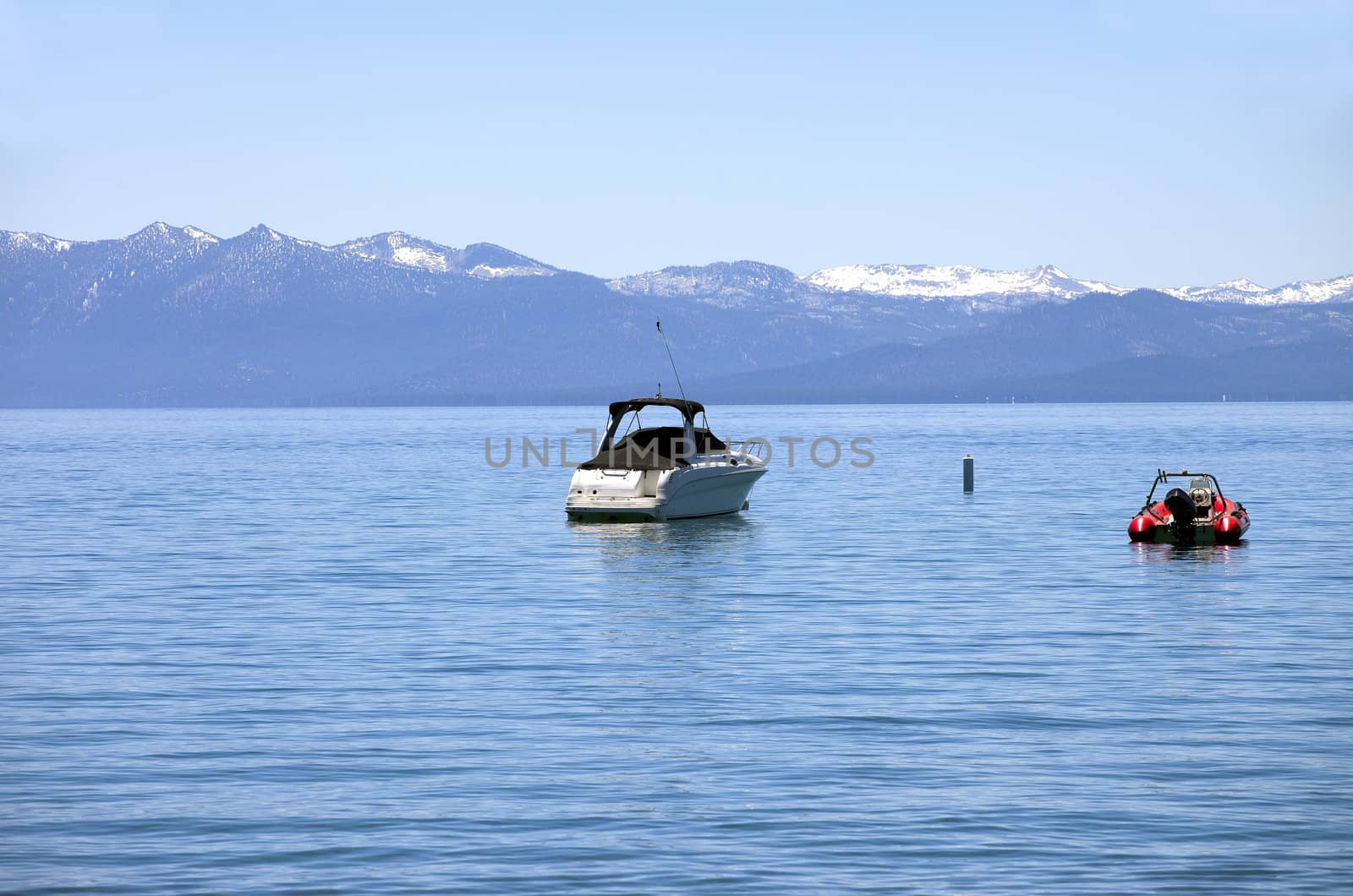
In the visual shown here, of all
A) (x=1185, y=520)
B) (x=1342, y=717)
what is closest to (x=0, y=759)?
(x=1342, y=717)

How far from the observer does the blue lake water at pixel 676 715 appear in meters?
14.6

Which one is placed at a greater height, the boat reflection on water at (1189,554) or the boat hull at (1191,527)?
the boat hull at (1191,527)

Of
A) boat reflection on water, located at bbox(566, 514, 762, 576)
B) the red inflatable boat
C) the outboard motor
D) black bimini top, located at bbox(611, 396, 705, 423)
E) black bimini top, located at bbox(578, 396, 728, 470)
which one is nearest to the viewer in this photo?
boat reflection on water, located at bbox(566, 514, 762, 576)

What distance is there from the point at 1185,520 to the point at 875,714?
1001 inches

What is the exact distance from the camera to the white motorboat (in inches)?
1965

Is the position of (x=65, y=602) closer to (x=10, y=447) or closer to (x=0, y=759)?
(x=0, y=759)

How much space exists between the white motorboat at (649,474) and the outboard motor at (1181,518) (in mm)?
12945

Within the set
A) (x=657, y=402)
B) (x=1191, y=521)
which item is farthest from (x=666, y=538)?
(x=1191, y=521)

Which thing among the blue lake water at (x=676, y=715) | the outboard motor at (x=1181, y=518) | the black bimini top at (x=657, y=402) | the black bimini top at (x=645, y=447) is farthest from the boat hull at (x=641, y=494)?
the outboard motor at (x=1181, y=518)

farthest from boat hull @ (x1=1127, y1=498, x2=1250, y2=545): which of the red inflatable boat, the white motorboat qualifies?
the white motorboat

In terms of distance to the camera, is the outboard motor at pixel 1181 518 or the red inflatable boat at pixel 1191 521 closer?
the outboard motor at pixel 1181 518

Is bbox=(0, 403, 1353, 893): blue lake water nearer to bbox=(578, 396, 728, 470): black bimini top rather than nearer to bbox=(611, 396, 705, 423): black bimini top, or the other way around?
bbox=(578, 396, 728, 470): black bimini top

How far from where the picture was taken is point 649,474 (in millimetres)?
49969

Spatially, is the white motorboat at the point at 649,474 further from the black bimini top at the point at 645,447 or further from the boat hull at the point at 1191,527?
the boat hull at the point at 1191,527
